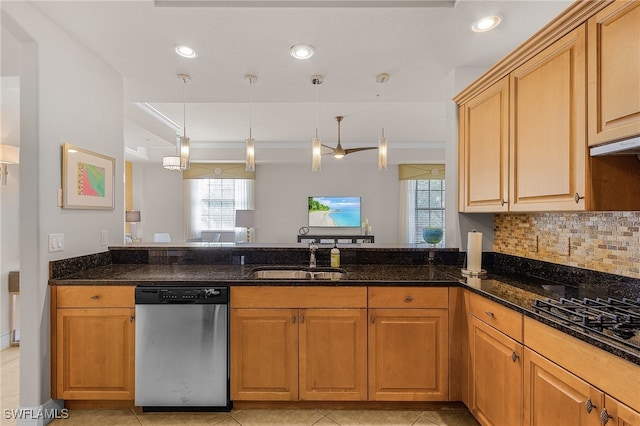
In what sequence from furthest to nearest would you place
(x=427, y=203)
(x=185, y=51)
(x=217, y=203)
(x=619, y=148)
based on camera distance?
(x=427, y=203) < (x=217, y=203) < (x=185, y=51) < (x=619, y=148)

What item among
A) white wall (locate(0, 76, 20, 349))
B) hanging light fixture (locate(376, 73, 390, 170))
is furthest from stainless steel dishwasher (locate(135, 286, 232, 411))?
white wall (locate(0, 76, 20, 349))

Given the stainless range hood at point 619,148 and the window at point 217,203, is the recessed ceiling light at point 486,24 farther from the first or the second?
the window at point 217,203

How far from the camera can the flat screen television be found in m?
7.00

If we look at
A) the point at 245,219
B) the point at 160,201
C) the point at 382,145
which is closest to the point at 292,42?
the point at 382,145

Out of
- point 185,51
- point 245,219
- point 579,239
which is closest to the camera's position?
point 579,239

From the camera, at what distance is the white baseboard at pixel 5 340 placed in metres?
2.85

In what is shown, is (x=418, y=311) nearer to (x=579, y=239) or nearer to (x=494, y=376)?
(x=494, y=376)

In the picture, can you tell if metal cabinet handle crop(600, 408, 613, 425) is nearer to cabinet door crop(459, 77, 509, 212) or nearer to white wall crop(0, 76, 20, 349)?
cabinet door crop(459, 77, 509, 212)

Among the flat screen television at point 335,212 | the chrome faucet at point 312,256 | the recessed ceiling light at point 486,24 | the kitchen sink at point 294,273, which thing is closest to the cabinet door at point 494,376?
the kitchen sink at point 294,273

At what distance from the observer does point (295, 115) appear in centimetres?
452

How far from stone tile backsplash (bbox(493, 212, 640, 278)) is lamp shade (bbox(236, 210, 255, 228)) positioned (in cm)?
454

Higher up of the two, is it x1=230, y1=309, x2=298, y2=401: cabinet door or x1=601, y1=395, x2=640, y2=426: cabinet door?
x1=601, y1=395, x2=640, y2=426: cabinet door

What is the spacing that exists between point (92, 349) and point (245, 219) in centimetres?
418

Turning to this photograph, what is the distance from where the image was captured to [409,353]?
195cm
